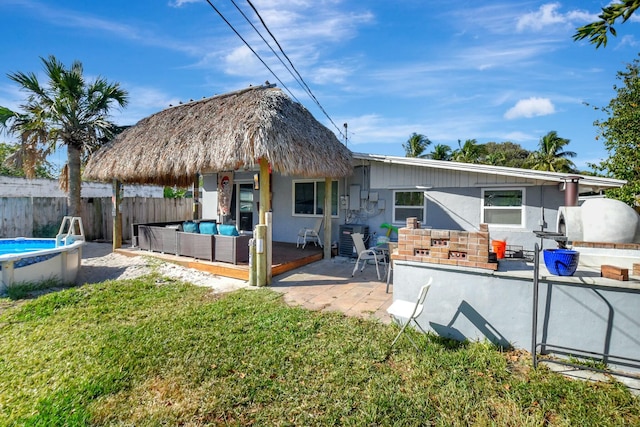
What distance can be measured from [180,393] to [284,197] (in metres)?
8.13

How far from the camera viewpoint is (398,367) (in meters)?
3.05

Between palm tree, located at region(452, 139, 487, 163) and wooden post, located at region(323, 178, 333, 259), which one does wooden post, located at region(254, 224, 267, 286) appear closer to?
wooden post, located at region(323, 178, 333, 259)

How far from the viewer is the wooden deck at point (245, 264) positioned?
6570 millimetres

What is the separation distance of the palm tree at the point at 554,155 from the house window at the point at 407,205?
72.3 feet

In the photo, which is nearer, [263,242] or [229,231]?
[263,242]

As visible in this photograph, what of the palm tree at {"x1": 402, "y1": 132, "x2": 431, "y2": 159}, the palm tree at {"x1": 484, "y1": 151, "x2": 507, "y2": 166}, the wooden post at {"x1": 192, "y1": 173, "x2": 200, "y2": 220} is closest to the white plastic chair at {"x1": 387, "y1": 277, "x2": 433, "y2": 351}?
the wooden post at {"x1": 192, "y1": 173, "x2": 200, "y2": 220}

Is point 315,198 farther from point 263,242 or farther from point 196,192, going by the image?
point 196,192

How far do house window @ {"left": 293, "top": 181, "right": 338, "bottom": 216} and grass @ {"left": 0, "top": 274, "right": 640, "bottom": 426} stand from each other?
5571 millimetres

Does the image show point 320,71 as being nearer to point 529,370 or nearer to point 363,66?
point 363,66

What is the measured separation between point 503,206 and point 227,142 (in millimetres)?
7123

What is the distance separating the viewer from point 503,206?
749cm

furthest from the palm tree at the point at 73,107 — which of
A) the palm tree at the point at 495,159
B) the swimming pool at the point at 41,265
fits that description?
the palm tree at the point at 495,159

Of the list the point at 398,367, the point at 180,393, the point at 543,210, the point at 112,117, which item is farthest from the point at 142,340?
the point at 112,117

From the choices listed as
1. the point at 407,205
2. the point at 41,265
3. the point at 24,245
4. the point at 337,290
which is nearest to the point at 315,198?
the point at 407,205
